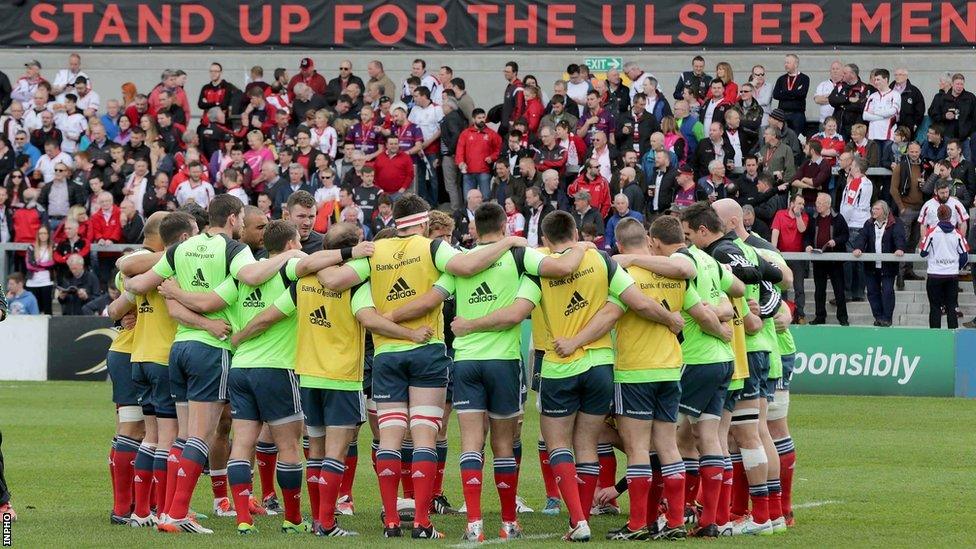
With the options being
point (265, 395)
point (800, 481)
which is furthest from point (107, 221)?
point (265, 395)

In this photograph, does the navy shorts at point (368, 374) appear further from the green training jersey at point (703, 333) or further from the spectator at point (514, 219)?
the spectator at point (514, 219)

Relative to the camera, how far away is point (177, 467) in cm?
1066

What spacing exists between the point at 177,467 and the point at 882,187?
58.4 ft

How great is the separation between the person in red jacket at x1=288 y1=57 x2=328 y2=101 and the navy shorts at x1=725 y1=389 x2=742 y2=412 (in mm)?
19865

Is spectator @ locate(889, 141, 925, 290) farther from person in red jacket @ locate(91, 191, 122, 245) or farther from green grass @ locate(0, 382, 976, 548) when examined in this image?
person in red jacket @ locate(91, 191, 122, 245)

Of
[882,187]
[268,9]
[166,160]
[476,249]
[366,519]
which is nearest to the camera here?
[476,249]

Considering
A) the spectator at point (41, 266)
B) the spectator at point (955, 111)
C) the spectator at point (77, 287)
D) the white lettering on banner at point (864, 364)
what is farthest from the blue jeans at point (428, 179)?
the spectator at point (955, 111)

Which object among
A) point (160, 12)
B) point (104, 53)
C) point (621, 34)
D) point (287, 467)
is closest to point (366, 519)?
point (287, 467)

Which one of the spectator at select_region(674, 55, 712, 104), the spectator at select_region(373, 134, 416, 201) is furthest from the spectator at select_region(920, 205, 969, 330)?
the spectator at select_region(373, 134, 416, 201)

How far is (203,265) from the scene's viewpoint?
10.7 metres

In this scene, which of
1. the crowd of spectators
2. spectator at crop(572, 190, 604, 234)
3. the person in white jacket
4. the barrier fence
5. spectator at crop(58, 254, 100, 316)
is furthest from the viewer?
the person in white jacket

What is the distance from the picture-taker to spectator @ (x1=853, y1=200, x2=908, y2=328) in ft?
77.3

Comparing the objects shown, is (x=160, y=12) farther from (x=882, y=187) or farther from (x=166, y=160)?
(x=882, y=187)

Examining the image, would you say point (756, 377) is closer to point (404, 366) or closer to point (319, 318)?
point (404, 366)
